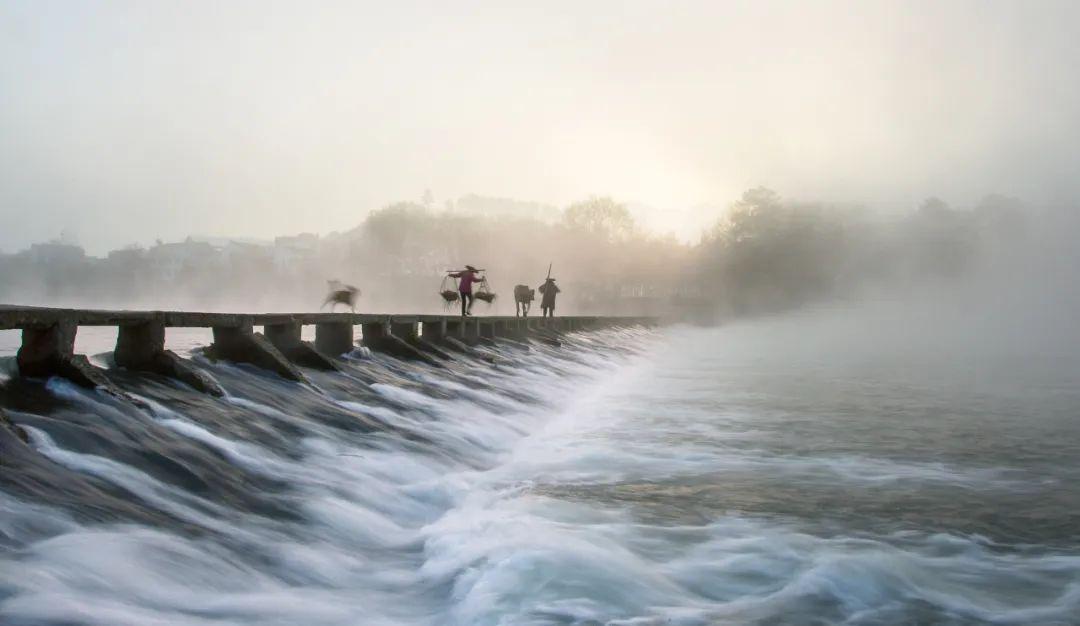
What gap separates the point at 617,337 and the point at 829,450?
25770 mm

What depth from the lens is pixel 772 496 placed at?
711 centimetres

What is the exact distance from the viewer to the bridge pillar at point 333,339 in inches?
504

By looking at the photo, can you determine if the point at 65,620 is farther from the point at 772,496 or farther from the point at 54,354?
the point at 772,496

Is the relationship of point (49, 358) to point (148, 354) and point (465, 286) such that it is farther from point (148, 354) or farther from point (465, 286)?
point (465, 286)

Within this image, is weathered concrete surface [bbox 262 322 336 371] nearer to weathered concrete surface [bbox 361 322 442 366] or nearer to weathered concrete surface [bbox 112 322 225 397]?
weathered concrete surface [bbox 112 322 225 397]

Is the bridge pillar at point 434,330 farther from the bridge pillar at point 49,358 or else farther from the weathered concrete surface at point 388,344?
the bridge pillar at point 49,358

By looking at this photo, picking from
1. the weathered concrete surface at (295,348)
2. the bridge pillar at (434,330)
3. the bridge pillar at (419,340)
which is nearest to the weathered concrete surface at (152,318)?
the weathered concrete surface at (295,348)

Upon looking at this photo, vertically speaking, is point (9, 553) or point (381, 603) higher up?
point (9, 553)

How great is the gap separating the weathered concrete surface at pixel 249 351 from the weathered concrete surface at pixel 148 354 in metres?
1.30

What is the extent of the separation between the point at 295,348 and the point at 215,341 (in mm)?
1201

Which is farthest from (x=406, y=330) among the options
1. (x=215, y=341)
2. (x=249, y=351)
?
(x=249, y=351)

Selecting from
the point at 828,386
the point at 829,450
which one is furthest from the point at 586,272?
the point at 829,450

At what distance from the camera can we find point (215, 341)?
991 centimetres

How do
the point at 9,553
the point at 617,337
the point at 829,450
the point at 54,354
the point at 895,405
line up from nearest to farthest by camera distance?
the point at 9,553 < the point at 54,354 < the point at 829,450 < the point at 895,405 < the point at 617,337
